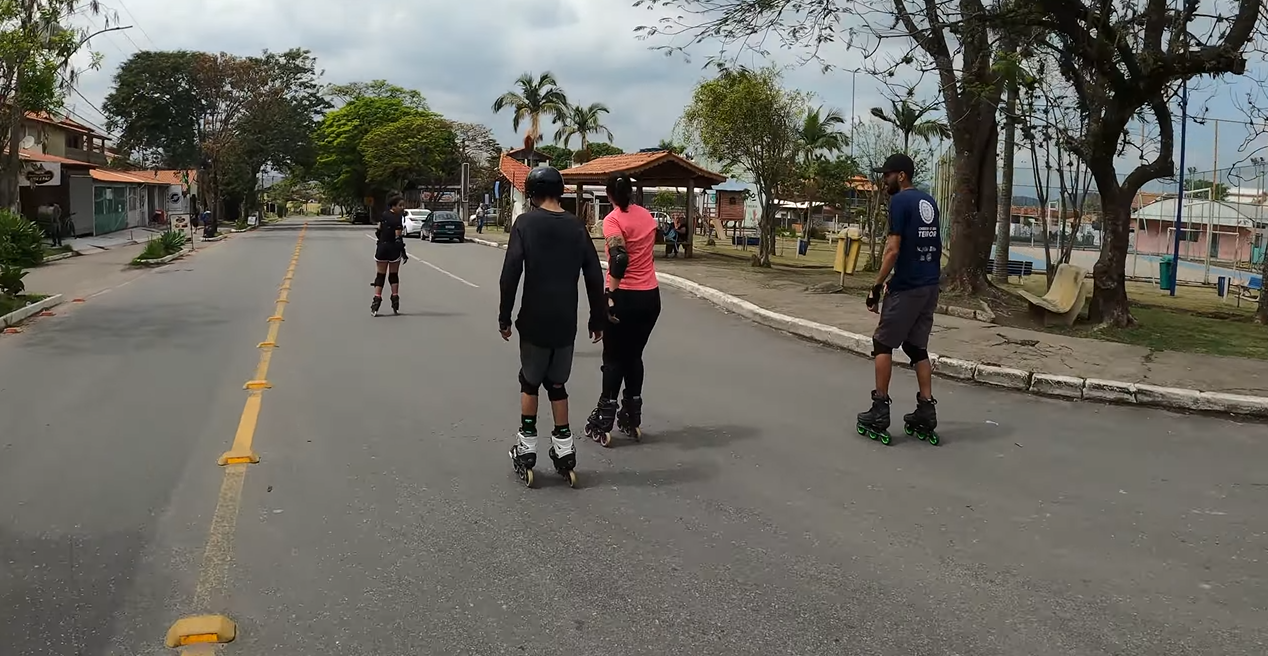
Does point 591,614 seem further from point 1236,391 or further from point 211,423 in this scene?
point 1236,391

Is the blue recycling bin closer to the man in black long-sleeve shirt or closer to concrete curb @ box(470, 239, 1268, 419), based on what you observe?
concrete curb @ box(470, 239, 1268, 419)

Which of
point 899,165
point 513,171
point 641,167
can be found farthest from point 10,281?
point 513,171

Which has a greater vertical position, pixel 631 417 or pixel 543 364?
pixel 543 364

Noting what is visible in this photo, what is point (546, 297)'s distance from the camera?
546 centimetres

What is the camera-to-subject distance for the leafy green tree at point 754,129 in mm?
23906

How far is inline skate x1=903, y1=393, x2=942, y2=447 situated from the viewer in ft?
22.1

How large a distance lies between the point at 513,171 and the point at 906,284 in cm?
4718

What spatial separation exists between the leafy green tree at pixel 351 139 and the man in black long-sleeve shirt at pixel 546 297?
6769cm

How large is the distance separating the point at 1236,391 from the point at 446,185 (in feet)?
224

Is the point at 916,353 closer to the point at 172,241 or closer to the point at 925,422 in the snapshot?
the point at 925,422

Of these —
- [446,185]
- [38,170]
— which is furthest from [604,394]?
[446,185]

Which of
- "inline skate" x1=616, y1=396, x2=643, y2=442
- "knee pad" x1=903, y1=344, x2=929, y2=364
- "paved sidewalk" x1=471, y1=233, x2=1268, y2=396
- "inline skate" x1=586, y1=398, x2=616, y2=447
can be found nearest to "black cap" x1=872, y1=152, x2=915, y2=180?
"knee pad" x1=903, y1=344, x2=929, y2=364

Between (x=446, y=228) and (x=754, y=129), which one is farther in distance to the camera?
(x=446, y=228)

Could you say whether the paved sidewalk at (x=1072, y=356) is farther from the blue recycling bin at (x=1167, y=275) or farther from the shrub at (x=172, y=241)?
the shrub at (x=172, y=241)
